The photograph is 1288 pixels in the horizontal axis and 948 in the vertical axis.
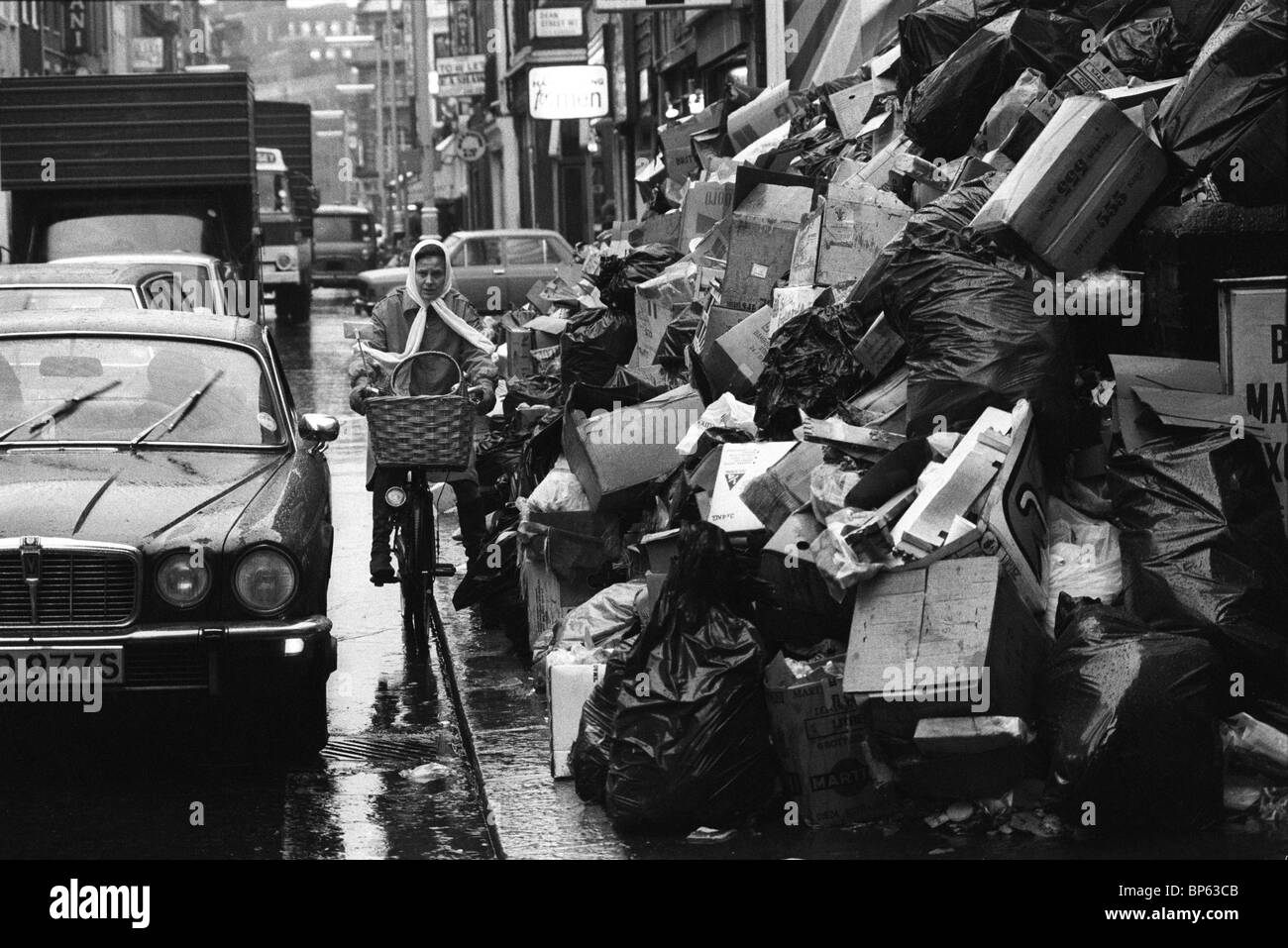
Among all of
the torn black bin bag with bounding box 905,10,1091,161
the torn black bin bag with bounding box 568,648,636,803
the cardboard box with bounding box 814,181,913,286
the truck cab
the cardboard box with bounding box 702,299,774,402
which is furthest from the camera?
the truck cab

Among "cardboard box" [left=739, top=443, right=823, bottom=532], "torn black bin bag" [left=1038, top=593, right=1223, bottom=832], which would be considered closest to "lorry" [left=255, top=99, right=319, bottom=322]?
"cardboard box" [left=739, top=443, right=823, bottom=532]

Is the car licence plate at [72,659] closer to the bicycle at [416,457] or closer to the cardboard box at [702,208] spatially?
the bicycle at [416,457]

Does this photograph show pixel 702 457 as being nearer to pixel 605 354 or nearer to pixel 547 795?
pixel 547 795

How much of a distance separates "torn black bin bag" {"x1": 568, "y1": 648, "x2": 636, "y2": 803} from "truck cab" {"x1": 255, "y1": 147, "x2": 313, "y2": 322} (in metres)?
26.7

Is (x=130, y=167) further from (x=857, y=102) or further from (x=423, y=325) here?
(x=423, y=325)

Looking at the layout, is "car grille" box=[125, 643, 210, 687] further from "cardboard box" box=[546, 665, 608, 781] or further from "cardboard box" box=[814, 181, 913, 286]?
"cardboard box" box=[814, 181, 913, 286]

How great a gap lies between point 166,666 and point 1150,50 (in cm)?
459

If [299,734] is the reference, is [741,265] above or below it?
above

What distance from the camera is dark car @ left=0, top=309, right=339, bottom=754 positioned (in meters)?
5.49

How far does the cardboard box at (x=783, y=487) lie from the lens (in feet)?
19.0

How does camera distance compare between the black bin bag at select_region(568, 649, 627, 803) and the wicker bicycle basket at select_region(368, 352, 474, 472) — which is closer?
the black bin bag at select_region(568, 649, 627, 803)

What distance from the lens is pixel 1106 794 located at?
4832mm

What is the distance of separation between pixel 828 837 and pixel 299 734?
2077mm

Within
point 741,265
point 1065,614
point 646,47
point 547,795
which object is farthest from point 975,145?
point 646,47
